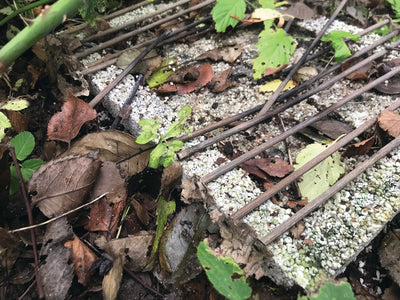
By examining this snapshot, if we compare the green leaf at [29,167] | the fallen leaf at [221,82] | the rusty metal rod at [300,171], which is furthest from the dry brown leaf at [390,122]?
the green leaf at [29,167]

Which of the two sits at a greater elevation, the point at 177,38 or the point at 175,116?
the point at 177,38

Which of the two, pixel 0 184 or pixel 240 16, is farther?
pixel 240 16

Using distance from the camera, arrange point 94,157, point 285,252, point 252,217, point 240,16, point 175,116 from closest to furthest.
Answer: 1. point 285,252
2. point 252,217
3. point 94,157
4. point 175,116
5. point 240,16

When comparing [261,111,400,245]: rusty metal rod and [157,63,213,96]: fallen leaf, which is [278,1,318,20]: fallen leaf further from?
[261,111,400,245]: rusty metal rod

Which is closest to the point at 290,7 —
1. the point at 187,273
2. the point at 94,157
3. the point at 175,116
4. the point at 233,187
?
the point at 175,116

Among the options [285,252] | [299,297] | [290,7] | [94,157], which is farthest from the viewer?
[290,7]

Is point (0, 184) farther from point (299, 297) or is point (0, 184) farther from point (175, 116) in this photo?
point (299, 297)

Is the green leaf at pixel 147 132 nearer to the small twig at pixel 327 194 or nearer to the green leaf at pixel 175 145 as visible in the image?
the green leaf at pixel 175 145
